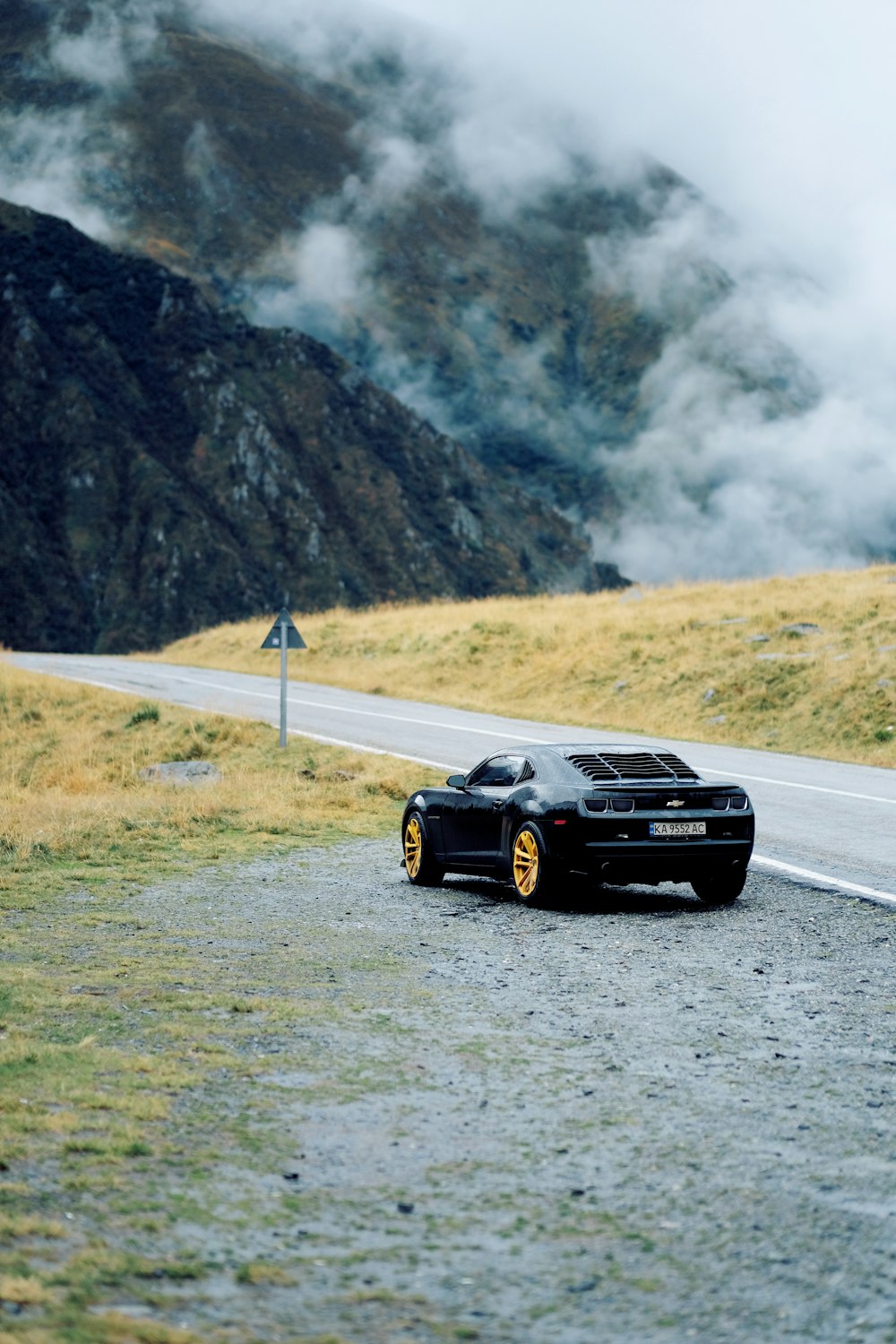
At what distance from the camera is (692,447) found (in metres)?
189

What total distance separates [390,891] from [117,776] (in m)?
10.2

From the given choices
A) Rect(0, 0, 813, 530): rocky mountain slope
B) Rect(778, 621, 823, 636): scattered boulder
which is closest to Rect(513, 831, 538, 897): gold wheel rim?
Rect(778, 621, 823, 636): scattered boulder

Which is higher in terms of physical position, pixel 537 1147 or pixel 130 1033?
pixel 537 1147

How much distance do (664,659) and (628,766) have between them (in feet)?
70.6

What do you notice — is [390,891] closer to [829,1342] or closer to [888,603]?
[829,1342]

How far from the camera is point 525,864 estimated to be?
1074 centimetres

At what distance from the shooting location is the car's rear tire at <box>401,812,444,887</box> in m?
11.8

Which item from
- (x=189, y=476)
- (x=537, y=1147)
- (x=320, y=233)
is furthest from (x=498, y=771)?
(x=320, y=233)

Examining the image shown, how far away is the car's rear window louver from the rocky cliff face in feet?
281

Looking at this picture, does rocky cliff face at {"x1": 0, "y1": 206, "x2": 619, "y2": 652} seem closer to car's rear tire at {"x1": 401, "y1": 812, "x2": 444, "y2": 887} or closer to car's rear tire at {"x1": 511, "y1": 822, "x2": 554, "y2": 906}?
car's rear tire at {"x1": 401, "y1": 812, "x2": 444, "y2": 887}

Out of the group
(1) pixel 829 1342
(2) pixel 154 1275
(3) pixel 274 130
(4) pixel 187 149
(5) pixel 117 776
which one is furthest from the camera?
(3) pixel 274 130

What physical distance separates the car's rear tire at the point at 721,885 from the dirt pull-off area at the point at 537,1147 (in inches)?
56.7

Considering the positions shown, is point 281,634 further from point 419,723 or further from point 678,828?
point 678,828

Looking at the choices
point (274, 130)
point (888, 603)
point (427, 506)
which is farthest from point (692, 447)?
point (888, 603)
